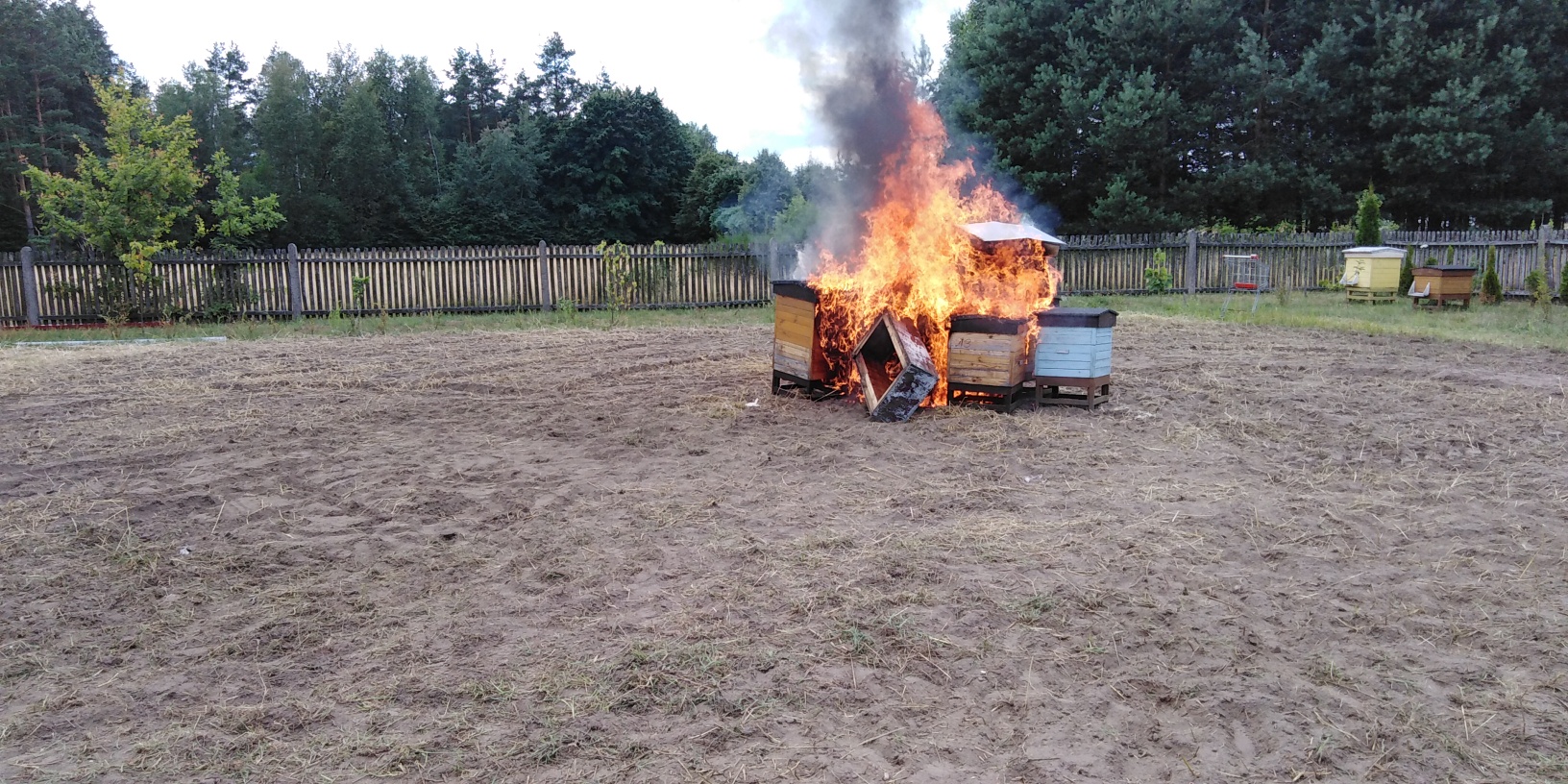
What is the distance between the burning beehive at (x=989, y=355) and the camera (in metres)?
8.63

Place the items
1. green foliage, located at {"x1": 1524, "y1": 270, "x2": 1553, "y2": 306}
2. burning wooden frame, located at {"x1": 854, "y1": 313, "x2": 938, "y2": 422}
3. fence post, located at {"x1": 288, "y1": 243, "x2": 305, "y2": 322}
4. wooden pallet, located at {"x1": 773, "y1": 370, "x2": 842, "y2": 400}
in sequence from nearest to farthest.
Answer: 1. burning wooden frame, located at {"x1": 854, "y1": 313, "x2": 938, "y2": 422}
2. wooden pallet, located at {"x1": 773, "y1": 370, "x2": 842, "y2": 400}
3. green foliage, located at {"x1": 1524, "y1": 270, "x2": 1553, "y2": 306}
4. fence post, located at {"x1": 288, "y1": 243, "x2": 305, "y2": 322}

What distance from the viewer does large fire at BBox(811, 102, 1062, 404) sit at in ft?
29.7

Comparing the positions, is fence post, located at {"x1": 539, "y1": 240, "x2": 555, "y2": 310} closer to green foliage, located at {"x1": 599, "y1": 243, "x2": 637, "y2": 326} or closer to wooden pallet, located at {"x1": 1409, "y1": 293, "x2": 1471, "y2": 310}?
green foliage, located at {"x1": 599, "y1": 243, "x2": 637, "y2": 326}

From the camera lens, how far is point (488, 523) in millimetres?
5738

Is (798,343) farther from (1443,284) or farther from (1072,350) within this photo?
(1443,284)

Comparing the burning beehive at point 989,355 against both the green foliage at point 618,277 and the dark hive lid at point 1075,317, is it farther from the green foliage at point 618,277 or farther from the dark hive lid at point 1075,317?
the green foliage at point 618,277

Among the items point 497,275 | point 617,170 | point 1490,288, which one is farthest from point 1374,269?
point 617,170

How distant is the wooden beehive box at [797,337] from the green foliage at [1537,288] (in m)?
15.8

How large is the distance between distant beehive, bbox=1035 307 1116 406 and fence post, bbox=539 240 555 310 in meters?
13.4

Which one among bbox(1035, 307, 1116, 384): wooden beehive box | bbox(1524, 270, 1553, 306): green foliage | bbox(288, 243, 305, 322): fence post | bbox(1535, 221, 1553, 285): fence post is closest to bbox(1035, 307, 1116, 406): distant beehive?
bbox(1035, 307, 1116, 384): wooden beehive box

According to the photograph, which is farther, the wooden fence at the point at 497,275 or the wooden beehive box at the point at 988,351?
the wooden fence at the point at 497,275

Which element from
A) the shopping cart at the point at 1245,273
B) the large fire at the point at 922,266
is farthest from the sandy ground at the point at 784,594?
the shopping cart at the point at 1245,273

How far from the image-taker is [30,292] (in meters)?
17.8

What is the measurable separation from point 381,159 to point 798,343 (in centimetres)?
4607
